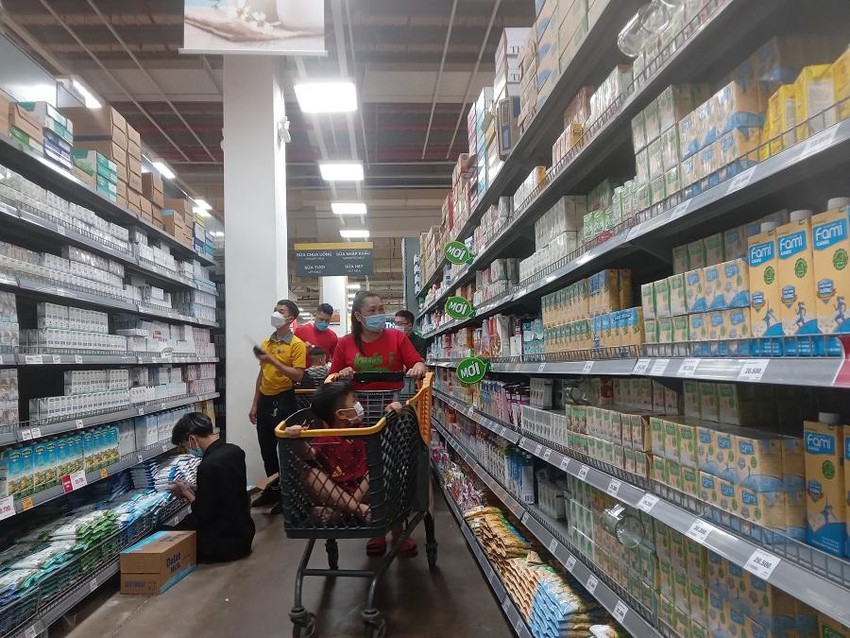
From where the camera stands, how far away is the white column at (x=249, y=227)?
615cm

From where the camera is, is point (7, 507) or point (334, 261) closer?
point (7, 507)

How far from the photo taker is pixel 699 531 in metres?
1.39

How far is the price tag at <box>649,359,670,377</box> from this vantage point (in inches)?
62.1

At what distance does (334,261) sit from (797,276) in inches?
454

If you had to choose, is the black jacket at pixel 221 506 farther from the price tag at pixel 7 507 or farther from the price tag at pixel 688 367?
the price tag at pixel 688 367

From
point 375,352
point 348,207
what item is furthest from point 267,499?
point 348,207

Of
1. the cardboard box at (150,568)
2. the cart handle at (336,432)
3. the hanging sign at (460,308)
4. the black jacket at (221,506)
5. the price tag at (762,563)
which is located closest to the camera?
the price tag at (762,563)

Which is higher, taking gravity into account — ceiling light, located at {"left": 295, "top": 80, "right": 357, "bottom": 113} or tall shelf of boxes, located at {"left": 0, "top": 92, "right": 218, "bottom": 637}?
ceiling light, located at {"left": 295, "top": 80, "right": 357, "bottom": 113}

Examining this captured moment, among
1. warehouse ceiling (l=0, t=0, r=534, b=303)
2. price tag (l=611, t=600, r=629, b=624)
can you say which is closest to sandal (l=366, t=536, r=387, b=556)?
price tag (l=611, t=600, r=629, b=624)

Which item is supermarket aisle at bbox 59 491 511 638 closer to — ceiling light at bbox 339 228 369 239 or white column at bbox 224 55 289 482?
white column at bbox 224 55 289 482

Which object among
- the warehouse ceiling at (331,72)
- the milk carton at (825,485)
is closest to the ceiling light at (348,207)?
the warehouse ceiling at (331,72)

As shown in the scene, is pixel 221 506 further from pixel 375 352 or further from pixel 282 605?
pixel 375 352

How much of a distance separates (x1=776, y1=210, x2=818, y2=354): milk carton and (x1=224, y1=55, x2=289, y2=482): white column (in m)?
5.60

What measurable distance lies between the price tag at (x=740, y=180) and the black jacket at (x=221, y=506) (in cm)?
343
